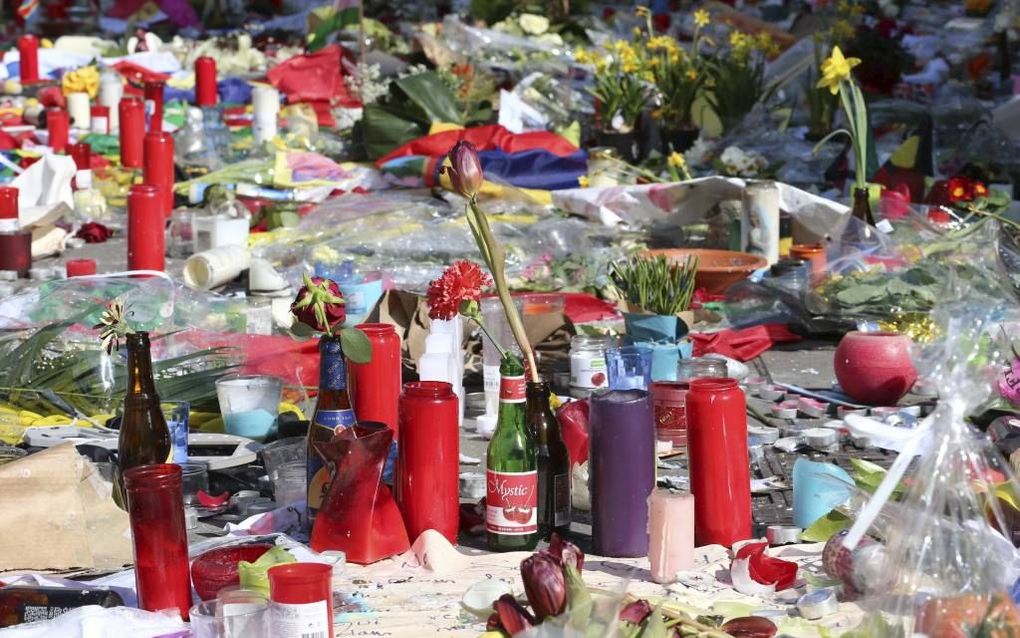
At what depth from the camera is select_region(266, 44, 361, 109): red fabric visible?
930 centimetres

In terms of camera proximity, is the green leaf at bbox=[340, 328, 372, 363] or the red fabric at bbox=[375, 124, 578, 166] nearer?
the green leaf at bbox=[340, 328, 372, 363]

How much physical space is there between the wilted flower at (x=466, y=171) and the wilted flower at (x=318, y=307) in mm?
392

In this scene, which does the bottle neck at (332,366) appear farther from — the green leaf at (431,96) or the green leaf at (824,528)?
the green leaf at (431,96)

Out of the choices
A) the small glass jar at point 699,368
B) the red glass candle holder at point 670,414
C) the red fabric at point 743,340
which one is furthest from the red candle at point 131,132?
the red glass candle holder at point 670,414

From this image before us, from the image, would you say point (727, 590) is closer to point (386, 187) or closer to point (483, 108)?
point (386, 187)

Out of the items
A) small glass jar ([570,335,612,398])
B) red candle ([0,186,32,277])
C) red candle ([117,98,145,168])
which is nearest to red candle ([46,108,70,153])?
red candle ([117,98,145,168])

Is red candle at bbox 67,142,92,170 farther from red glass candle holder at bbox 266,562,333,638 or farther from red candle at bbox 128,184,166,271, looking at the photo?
red glass candle holder at bbox 266,562,333,638

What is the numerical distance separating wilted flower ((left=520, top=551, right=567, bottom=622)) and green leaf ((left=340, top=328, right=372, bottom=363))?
0.95 metres

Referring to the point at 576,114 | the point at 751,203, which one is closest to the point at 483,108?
the point at 576,114

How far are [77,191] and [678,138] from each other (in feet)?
9.37

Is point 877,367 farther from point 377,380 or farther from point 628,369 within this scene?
point 377,380

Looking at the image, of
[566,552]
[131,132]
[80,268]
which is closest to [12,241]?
[80,268]

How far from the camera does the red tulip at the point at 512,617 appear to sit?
2.03m

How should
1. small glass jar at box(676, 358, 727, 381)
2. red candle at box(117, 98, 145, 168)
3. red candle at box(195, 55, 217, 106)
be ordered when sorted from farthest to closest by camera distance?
red candle at box(195, 55, 217, 106)
red candle at box(117, 98, 145, 168)
small glass jar at box(676, 358, 727, 381)
